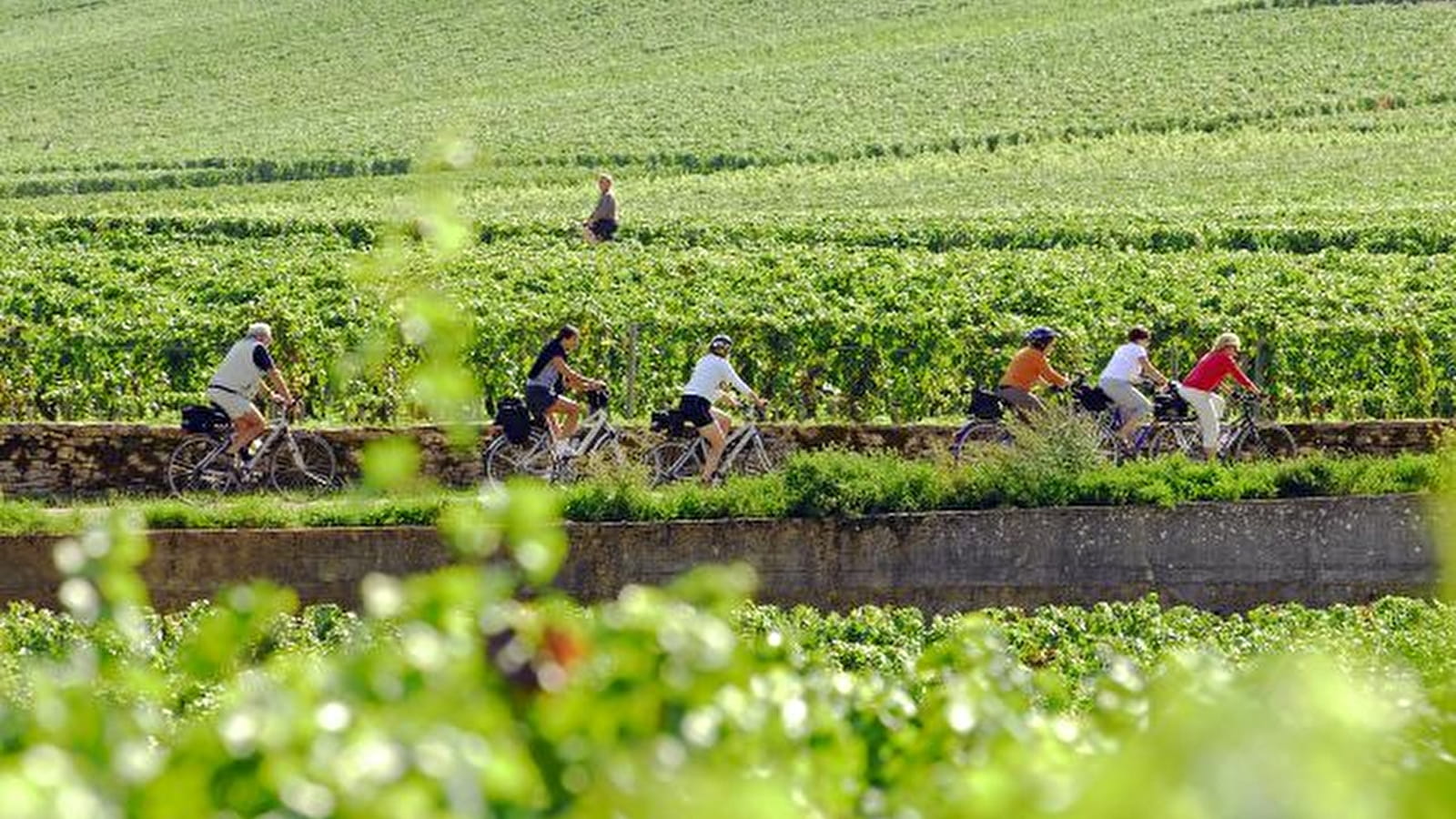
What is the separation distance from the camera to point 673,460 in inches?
867

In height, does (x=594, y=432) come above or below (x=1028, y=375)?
below

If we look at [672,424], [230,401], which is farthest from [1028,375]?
[230,401]

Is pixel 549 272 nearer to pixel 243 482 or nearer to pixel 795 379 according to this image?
pixel 795 379

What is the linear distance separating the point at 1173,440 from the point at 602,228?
1492cm

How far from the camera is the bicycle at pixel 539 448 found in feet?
71.6

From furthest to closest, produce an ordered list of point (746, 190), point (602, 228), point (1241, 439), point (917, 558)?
point (746, 190) → point (602, 228) → point (1241, 439) → point (917, 558)

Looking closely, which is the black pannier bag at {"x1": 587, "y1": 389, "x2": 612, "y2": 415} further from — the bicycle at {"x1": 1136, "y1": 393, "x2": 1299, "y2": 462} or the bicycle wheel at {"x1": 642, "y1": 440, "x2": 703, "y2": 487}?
the bicycle at {"x1": 1136, "y1": 393, "x2": 1299, "y2": 462}

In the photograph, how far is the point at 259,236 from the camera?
4734 centimetres

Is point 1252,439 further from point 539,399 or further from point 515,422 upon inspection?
point 515,422

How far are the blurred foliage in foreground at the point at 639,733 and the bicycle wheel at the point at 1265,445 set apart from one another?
15.0 metres

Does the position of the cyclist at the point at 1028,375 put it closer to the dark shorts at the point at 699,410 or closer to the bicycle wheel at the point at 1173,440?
the bicycle wheel at the point at 1173,440

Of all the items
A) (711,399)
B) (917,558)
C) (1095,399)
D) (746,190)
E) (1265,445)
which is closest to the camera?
(917,558)

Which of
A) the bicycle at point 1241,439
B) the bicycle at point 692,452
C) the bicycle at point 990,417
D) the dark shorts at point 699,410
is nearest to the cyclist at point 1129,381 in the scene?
Result: the bicycle at point 990,417

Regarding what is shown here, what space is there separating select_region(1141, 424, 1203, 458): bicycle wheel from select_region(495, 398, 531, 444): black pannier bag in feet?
15.0
